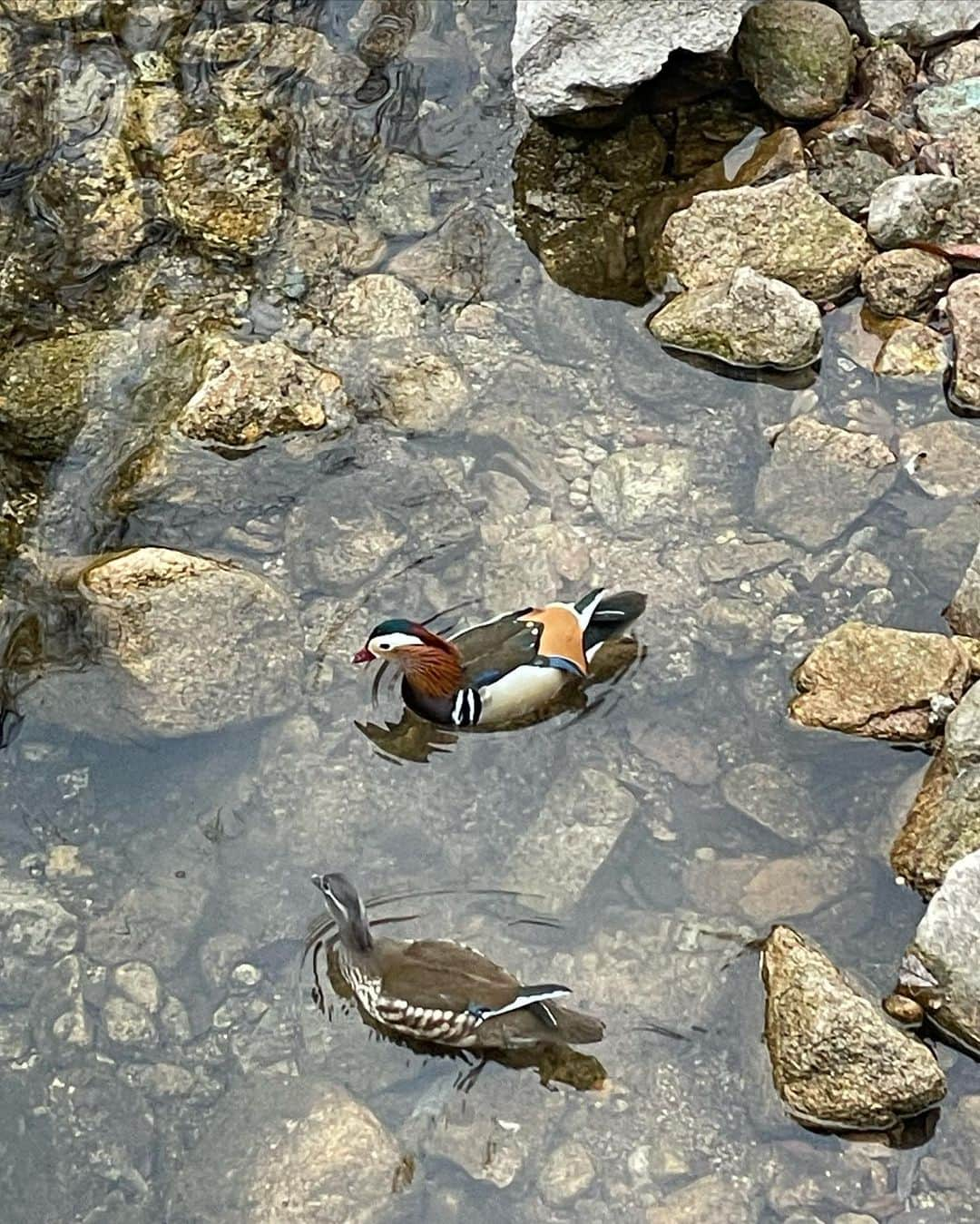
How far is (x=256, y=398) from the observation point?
614cm

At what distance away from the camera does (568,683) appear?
5.54 m

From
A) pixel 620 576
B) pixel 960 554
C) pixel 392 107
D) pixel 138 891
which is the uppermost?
pixel 392 107

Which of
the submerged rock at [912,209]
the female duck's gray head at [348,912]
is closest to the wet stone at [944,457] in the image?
the submerged rock at [912,209]

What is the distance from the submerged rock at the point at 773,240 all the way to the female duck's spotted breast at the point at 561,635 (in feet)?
6.42

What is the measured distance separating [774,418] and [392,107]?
8.96 ft

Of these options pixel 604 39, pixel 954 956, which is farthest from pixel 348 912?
pixel 604 39

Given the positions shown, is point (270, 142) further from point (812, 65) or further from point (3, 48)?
point (812, 65)

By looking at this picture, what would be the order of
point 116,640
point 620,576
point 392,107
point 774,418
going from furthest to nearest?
point 392,107
point 774,418
point 620,576
point 116,640

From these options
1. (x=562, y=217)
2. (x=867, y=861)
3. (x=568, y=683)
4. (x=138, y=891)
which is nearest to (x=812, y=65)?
(x=562, y=217)

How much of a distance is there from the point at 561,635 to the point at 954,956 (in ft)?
5.76

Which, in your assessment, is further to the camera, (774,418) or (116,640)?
(774,418)

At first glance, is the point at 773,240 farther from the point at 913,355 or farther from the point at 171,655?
the point at 171,655

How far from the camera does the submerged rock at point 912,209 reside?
646 cm

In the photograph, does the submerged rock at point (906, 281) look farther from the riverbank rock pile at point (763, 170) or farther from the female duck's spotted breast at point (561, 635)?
the female duck's spotted breast at point (561, 635)
